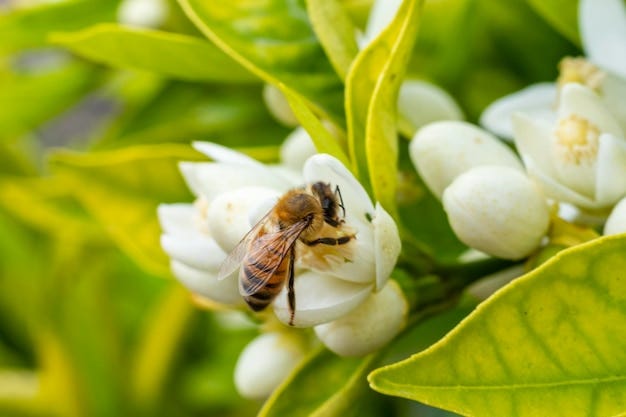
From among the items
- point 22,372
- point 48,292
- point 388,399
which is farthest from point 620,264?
point 22,372

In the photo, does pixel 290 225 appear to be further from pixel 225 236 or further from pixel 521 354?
pixel 521 354

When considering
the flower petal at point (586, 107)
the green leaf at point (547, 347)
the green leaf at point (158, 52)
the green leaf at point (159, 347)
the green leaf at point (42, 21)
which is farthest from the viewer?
the green leaf at point (159, 347)

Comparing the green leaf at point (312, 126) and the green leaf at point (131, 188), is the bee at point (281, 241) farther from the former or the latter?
the green leaf at point (131, 188)

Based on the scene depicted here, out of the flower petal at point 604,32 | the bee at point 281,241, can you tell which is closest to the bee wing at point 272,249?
the bee at point 281,241

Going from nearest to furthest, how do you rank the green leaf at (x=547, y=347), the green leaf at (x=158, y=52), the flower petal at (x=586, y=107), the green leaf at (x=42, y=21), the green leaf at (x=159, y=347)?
the green leaf at (x=547, y=347) < the flower petal at (x=586, y=107) < the green leaf at (x=158, y=52) < the green leaf at (x=42, y=21) < the green leaf at (x=159, y=347)

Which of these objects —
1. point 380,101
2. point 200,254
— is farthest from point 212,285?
point 380,101

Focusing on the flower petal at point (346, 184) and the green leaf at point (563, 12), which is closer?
the flower petal at point (346, 184)

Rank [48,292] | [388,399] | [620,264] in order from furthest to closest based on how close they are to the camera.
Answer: [48,292]
[388,399]
[620,264]
